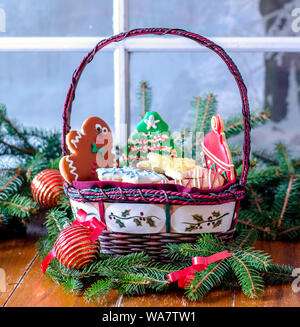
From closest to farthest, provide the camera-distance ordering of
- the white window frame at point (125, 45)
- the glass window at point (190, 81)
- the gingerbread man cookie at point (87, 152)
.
Result: the gingerbread man cookie at point (87, 152)
the white window frame at point (125, 45)
the glass window at point (190, 81)

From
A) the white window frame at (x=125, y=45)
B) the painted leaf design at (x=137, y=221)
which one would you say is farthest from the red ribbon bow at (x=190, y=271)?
the white window frame at (x=125, y=45)

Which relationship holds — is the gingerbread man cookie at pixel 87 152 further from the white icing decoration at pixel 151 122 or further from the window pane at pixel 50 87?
the window pane at pixel 50 87

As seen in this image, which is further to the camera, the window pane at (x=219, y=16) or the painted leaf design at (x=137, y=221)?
the window pane at (x=219, y=16)

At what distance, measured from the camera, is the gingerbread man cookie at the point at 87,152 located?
3.25 feet

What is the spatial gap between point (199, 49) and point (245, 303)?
0.78 meters

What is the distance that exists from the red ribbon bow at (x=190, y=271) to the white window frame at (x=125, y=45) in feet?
1.79

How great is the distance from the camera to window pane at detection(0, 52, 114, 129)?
166 cm

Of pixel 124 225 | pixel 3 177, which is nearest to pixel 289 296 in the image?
pixel 124 225

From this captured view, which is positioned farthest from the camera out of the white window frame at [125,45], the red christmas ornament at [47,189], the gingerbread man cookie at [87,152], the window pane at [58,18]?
the window pane at [58,18]

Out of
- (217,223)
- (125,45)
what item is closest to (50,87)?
(125,45)

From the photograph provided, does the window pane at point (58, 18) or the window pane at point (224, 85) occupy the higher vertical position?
the window pane at point (58, 18)

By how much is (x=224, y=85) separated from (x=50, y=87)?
0.65 meters

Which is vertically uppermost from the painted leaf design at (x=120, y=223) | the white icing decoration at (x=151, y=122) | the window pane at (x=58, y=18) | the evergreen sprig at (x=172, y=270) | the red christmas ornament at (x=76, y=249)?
the window pane at (x=58, y=18)

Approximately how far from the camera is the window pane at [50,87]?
1.66 meters
